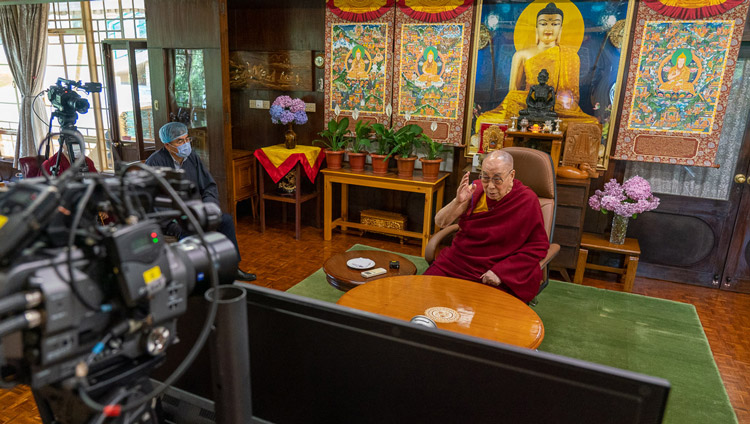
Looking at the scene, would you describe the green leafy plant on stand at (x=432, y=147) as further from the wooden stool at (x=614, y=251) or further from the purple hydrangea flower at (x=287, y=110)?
the wooden stool at (x=614, y=251)

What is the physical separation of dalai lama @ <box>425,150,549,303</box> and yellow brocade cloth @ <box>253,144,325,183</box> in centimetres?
200

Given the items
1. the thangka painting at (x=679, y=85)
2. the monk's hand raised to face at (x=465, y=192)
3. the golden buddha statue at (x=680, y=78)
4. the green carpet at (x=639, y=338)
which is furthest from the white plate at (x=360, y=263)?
the golden buddha statue at (x=680, y=78)

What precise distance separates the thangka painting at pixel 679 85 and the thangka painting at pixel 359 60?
1.95 m

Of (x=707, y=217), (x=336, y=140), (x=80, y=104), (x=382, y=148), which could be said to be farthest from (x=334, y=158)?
(x=707, y=217)

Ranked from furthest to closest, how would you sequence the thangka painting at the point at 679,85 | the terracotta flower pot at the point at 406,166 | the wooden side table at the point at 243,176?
1. the wooden side table at the point at 243,176
2. the terracotta flower pot at the point at 406,166
3. the thangka painting at the point at 679,85

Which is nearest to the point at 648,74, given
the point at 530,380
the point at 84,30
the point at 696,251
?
the point at 696,251

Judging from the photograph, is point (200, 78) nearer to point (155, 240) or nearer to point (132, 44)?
point (132, 44)

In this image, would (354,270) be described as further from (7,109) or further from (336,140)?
(7,109)

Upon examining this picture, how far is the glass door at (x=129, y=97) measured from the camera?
189 inches

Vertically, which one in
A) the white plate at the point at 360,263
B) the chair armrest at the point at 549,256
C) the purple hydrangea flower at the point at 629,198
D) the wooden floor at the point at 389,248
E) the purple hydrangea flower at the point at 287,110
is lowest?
the wooden floor at the point at 389,248

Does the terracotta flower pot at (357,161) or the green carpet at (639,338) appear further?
the terracotta flower pot at (357,161)

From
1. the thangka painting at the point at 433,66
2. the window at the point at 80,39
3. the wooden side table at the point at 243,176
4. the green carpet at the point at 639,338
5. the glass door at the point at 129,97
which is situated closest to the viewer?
the green carpet at the point at 639,338

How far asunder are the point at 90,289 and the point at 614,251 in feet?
11.9

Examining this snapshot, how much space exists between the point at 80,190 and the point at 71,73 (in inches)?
235
